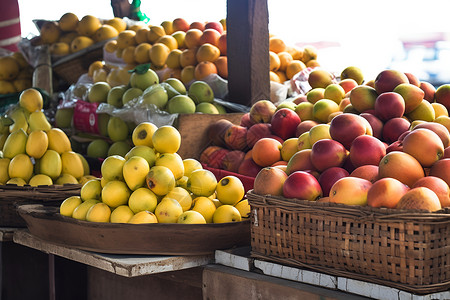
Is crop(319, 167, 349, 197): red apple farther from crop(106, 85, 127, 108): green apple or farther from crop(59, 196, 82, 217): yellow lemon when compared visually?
crop(106, 85, 127, 108): green apple

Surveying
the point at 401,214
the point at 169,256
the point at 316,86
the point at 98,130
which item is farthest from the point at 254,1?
the point at 401,214

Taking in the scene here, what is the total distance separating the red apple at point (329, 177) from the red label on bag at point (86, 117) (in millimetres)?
2071

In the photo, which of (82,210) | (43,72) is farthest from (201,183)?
(43,72)

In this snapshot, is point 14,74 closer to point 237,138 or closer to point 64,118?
point 64,118

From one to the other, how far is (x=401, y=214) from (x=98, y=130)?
8.05 ft

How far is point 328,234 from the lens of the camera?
1508 millimetres

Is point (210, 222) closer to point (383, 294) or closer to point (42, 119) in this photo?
point (383, 294)

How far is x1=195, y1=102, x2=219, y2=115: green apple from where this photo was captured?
3305 mm

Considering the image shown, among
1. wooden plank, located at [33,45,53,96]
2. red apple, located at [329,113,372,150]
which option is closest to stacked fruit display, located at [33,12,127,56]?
wooden plank, located at [33,45,53,96]

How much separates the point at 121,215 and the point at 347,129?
0.80 metres

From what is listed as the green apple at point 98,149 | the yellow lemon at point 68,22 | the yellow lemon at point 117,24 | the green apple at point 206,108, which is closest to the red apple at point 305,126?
the green apple at point 206,108

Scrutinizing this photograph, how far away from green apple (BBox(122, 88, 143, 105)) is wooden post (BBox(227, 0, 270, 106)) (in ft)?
1.90

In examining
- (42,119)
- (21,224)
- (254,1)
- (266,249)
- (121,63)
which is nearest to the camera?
(266,249)

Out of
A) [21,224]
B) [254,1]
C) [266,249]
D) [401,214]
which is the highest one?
[254,1]
